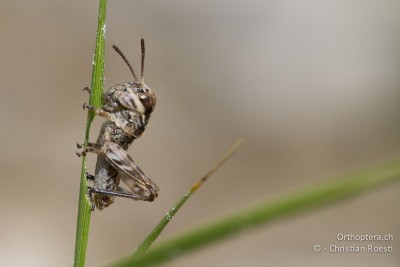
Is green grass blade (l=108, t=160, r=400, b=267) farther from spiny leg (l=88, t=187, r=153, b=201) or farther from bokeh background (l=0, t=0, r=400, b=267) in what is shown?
bokeh background (l=0, t=0, r=400, b=267)

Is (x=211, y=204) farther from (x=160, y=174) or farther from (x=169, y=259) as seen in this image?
(x=169, y=259)

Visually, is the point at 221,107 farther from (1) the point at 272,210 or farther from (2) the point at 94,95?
(1) the point at 272,210

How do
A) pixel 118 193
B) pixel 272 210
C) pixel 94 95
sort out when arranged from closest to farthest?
pixel 272 210 → pixel 94 95 → pixel 118 193

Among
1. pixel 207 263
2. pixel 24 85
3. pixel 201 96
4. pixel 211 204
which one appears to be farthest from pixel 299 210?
pixel 201 96

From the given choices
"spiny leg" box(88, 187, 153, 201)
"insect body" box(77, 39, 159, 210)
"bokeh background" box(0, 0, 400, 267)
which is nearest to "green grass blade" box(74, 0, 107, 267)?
"spiny leg" box(88, 187, 153, 201)

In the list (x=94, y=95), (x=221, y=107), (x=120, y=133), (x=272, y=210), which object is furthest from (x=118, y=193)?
(x=221, y=107)

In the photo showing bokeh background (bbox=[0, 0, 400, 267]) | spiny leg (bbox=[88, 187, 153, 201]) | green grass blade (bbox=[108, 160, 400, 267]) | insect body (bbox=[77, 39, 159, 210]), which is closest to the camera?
green grass blade (bbox=[108, 160, 400, 267])

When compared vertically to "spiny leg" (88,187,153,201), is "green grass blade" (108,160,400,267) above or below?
below

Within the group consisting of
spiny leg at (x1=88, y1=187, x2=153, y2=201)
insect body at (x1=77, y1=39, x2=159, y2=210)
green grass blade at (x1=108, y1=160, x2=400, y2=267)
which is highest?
insect body at (x1=77, y1=39, x2=159, y2=210)
